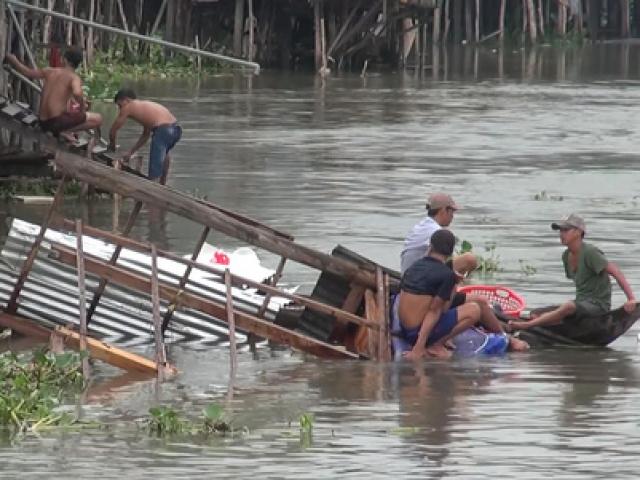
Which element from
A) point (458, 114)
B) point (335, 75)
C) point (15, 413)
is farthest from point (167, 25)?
point (15, 413)

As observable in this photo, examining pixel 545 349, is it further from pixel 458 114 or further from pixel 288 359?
pixel 458 114

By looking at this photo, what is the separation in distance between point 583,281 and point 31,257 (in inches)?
127

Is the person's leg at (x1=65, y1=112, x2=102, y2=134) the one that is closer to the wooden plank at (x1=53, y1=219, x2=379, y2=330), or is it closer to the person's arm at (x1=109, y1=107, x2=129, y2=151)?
the person's arm at (x1=109, y1=107, x2=129, y2=151)

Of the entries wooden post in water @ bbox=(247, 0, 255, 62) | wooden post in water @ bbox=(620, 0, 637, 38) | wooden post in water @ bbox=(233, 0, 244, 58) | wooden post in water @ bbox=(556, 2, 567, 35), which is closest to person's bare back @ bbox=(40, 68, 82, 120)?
wooden post in water @ bbox=(247, 0, 255, 62)

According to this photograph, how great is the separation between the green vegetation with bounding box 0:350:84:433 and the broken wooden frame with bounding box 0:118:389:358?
831 mm

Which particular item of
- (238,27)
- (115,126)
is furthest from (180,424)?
(238,27)

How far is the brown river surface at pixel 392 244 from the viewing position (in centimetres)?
907

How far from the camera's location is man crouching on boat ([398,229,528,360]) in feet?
38.0

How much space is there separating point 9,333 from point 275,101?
19.8 m

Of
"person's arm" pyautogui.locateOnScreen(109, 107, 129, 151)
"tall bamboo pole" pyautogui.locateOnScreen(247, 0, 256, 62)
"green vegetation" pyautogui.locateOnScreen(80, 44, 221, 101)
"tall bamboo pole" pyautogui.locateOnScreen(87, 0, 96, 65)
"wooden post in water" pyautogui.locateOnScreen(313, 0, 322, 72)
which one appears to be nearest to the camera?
"person's arm" pyautogui.locateOnScreen(109, 107, 129, 151)

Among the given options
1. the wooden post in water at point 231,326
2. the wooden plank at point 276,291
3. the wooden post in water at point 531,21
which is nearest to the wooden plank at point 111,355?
the wooden post in water at point 231,326

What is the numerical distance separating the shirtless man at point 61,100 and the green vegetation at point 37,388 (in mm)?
6347

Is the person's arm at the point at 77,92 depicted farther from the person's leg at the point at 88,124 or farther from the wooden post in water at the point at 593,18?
the wooden post in water at the point at 593,18

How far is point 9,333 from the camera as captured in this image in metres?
12.0
